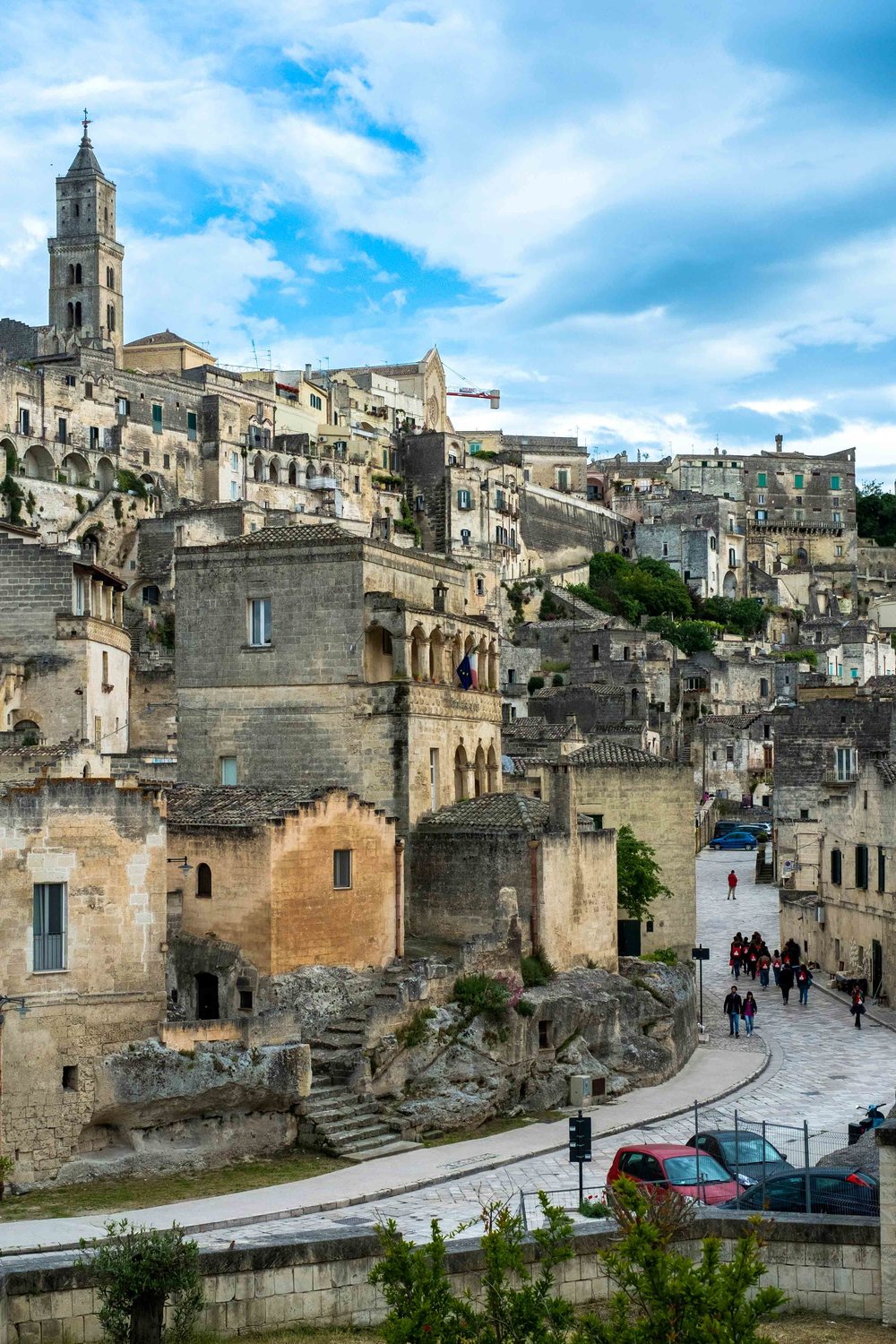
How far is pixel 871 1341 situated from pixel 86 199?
123428 mm

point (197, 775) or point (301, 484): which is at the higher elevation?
point (301, 484)

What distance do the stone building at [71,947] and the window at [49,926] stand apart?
19 mm

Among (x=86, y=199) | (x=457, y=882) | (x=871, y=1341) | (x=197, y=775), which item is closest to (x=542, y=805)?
(x=457, y=882)

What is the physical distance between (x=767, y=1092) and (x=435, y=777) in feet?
30.6

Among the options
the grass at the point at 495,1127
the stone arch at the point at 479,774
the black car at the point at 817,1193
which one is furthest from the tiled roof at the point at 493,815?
the black car at the point at 817,1193

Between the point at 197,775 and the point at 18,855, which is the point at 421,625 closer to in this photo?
the point at 197,775

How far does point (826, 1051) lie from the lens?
3512 centimetres

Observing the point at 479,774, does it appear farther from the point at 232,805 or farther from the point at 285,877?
the point at 285,877

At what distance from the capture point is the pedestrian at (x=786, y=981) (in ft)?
136

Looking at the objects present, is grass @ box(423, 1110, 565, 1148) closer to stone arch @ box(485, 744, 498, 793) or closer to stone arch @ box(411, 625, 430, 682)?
stone arch @ box(411, 625, 430, 682)

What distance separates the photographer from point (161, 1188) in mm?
24641

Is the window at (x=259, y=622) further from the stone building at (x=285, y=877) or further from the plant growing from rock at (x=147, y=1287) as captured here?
the plant growing from rock at (x=147, y=1287)

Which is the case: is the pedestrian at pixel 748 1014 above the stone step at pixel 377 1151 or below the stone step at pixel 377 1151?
above

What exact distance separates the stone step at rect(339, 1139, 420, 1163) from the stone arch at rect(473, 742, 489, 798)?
11733mm
